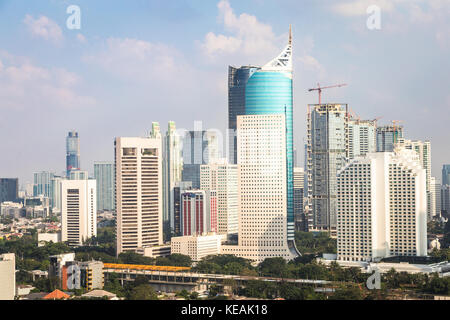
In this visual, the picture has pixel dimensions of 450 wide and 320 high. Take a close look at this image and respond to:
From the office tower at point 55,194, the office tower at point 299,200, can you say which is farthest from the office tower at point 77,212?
the office tower at point 55,194

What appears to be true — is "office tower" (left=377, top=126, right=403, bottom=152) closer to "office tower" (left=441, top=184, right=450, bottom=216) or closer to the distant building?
"office tower" (left=441, top=184, right=450, bottom=216)

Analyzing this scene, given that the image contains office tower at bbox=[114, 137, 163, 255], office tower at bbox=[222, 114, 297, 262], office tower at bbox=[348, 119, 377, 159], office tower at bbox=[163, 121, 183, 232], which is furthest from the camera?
office tower at bbox=[163, 121, 183, 232]

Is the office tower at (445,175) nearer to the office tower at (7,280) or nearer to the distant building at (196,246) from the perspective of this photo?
the distant building at (196,246)

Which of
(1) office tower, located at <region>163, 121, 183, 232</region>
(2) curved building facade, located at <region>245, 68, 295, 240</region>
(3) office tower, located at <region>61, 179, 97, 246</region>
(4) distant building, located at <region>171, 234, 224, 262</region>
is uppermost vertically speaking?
(2) curved building facade, located at <region>245, 68, 295, 240</region>

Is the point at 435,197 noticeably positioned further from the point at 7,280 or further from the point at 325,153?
the point at 7,280

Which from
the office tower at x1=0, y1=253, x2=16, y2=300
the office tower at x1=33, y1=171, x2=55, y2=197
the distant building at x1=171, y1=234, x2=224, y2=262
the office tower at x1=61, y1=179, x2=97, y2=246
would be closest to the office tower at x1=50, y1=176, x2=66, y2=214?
the office tower at x1=33, y1=171, x2=55, y2=197

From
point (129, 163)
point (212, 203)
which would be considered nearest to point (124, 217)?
point (129, 163)
